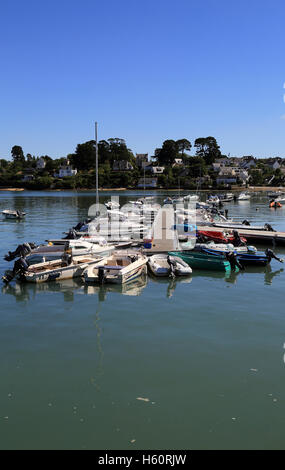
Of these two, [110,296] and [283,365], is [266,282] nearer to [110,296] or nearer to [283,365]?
[110,296]

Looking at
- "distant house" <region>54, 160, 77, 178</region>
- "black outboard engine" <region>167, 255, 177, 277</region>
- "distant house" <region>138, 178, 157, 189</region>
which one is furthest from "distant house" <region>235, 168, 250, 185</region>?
"black outboard engine" <region>167, 255, 177, 277</region>

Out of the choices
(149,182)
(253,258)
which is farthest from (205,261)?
(149,182)

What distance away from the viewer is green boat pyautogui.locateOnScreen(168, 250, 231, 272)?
82.6ft

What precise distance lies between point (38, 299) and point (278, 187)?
167m

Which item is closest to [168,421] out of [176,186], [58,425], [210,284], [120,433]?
[120,433]

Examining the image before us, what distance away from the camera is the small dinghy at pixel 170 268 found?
76.4ft

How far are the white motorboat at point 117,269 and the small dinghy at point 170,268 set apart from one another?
26.7 inches

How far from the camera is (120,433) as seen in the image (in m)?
9.20

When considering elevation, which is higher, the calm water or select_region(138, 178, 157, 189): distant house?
select_region(138, 178, 157, 189): distant house

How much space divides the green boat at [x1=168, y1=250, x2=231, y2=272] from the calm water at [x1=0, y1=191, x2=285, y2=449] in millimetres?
4380

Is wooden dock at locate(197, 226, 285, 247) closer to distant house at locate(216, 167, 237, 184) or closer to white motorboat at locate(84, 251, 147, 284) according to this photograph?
white motorboat at locate(84, 251, 147, 284)

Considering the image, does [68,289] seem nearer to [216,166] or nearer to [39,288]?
[39,288]

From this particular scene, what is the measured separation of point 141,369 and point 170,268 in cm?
1149

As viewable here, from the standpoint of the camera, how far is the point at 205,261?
25.4m
